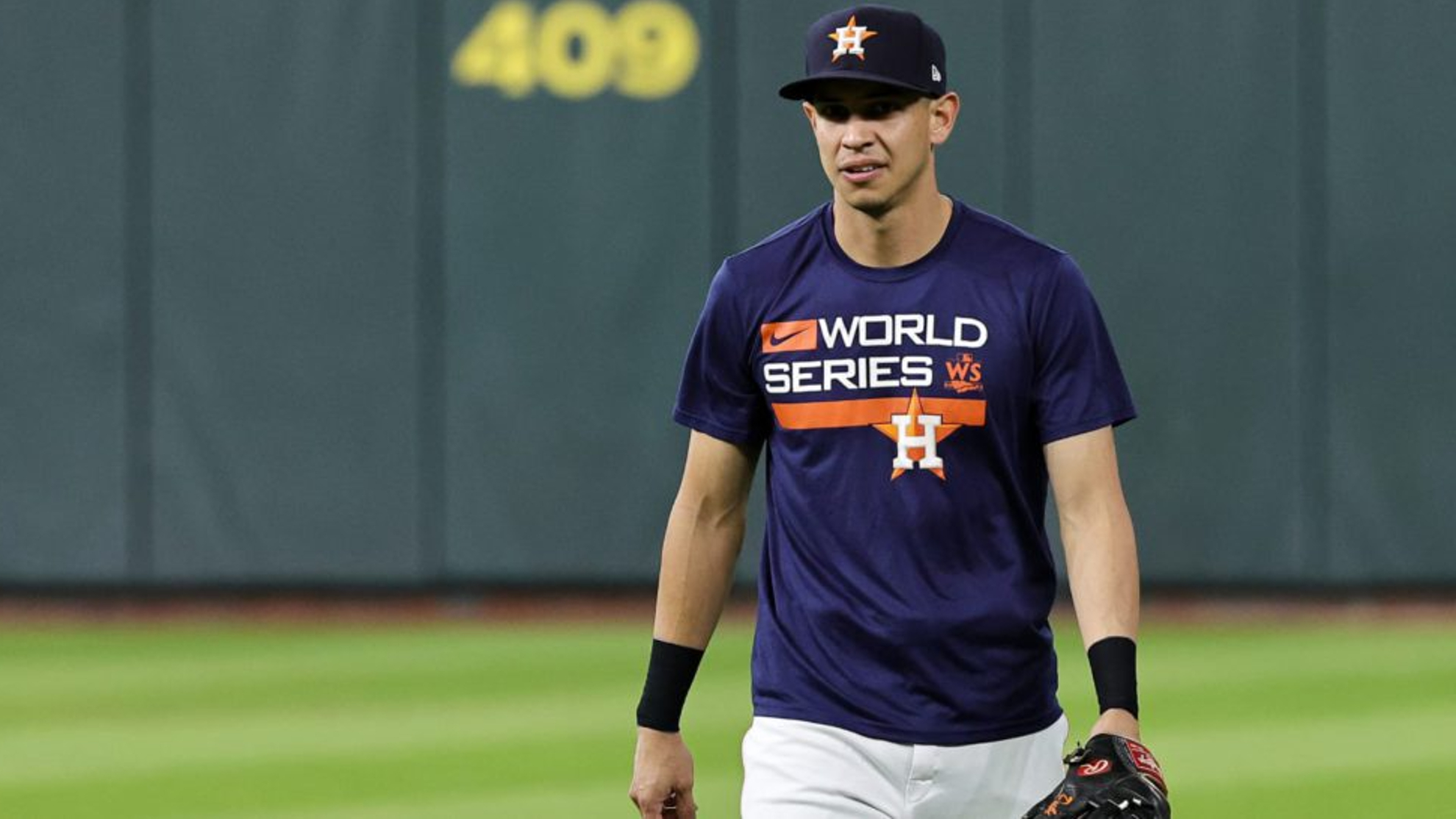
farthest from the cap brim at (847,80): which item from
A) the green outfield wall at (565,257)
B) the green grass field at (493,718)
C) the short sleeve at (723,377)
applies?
the green outfield wall at (565,257)

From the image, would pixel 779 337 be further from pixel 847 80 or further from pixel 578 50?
pixel 578 50

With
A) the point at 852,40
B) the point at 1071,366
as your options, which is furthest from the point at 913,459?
the point at 852,40

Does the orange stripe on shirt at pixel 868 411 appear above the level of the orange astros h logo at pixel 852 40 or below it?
below

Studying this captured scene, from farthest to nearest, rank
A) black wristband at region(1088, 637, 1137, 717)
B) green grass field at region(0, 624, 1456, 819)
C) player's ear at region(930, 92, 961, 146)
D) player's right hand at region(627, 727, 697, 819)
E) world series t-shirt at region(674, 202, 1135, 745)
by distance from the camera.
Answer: green grass field at region(0, 624, 1456, 819), player's right hand at region(627, 727, 697, 819), player's ear at region(930, 92, 961, 146), world series t-shirt at region(674, 202, 1135, 745), black wristband at region(1088, 637, 1137, 717)

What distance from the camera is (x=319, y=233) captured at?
15852 millimetres

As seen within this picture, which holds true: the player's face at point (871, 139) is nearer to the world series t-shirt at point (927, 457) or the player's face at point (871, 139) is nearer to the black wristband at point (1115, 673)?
the world series t-shirt at point (927, 457)

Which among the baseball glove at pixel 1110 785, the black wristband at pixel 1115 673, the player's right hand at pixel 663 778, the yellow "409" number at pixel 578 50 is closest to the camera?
the baseball glove at pixel 1110 785

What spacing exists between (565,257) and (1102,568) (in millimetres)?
11561

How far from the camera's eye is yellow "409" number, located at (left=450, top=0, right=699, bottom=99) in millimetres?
15680

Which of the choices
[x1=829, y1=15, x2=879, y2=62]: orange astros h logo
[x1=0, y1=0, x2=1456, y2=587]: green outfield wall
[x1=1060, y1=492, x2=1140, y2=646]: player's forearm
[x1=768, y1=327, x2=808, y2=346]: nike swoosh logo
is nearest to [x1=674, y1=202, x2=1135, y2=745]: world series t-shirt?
[x1=768, y1=327, x2=808, y2=346]: nike swoosh logo

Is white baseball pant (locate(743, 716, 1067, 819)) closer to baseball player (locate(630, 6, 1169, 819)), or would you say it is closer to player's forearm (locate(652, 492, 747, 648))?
baseball player (locate(630, 6, 1169, 819))

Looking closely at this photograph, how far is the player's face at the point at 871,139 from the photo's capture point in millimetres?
4492

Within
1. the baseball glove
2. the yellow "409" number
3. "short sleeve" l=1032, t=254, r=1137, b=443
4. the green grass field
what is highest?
the yellow "409" number

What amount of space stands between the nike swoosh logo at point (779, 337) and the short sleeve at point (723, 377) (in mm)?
47
